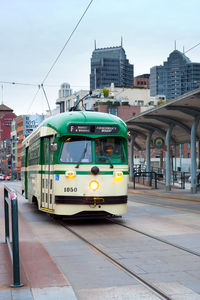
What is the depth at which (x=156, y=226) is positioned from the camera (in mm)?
13562

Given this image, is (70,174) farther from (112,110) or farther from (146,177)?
(112,110)

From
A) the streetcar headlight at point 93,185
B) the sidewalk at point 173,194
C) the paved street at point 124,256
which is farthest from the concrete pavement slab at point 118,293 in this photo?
the sidewalk at point 173,194

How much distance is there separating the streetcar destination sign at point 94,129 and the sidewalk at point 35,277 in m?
4.03

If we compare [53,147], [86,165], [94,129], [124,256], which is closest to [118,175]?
[86,165]

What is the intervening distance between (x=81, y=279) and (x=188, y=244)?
3626 mm

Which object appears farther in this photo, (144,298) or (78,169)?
(78,169)

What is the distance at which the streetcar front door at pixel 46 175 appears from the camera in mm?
13938

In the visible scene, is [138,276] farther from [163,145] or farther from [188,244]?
[163,145]

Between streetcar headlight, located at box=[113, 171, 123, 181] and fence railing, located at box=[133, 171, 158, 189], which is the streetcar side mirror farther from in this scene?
fence railing, located at box=[133, 171, 158, 189]

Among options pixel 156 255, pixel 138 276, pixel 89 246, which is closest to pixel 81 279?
pixel 138 276

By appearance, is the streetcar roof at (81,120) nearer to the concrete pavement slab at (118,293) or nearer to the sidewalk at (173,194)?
the concrete pavement slab at (118,293)

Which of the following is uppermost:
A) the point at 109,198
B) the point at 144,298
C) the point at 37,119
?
the point at 37,119

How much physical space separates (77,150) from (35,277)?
644 centimetres

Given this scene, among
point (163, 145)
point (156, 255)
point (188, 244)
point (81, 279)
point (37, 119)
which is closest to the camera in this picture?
point (81, 279)
